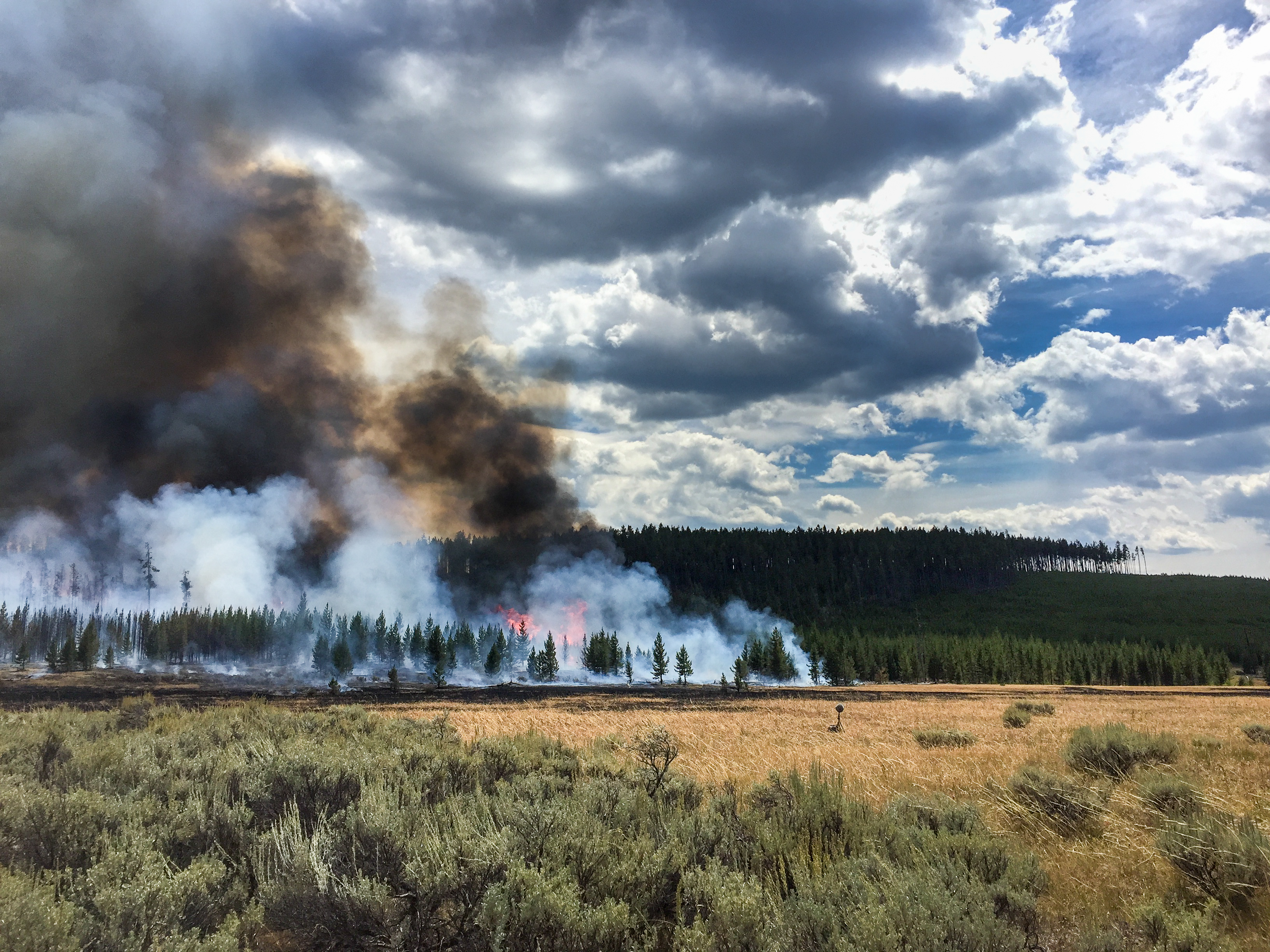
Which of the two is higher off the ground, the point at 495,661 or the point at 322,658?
the point at 322,658

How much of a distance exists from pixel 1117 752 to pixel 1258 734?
401 inches

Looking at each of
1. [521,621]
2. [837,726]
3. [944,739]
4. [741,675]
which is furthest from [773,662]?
[944,739]

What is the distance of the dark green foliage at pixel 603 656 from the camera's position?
126 m

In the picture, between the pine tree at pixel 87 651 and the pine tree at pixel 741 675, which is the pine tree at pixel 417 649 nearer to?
the pine tree at pixel 87 651

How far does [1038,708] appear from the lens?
38156 mm

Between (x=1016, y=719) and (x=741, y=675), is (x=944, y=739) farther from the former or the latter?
(x=741, y=675)

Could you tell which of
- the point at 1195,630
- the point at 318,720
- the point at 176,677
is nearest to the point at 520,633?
the point at 176,677

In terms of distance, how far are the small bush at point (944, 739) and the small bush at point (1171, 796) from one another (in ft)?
37.4

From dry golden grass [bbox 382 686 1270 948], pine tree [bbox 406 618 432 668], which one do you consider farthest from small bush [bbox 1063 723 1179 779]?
pine tree [bbox 406 618 432 668]

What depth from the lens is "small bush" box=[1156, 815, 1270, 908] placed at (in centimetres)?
654

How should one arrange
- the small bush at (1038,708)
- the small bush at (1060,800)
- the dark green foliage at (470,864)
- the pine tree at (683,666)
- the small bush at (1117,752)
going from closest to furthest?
the dark green foliage at (470,864) < the small bush at (1060,800) < the small bush at (1117,752) < the small bush at (1038,708) < the pine tree at (683,666)

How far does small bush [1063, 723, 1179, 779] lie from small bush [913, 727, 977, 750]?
22.1 feet

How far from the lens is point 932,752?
62.0 ft

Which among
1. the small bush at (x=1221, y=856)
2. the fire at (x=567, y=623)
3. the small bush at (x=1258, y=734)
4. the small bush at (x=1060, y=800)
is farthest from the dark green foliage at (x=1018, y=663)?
the small bush at (x=1221, y=856)
